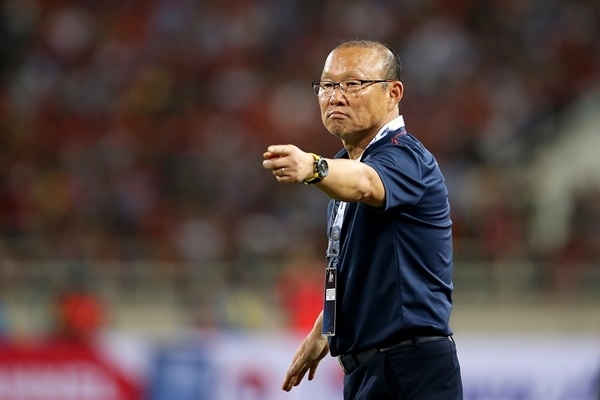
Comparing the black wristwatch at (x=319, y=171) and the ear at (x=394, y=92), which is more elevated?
the ear at (x=394, y=92)

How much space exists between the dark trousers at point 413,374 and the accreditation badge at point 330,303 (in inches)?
7.3

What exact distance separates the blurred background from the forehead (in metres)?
5.28

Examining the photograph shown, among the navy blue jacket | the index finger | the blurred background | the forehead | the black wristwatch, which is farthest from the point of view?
the blurred background

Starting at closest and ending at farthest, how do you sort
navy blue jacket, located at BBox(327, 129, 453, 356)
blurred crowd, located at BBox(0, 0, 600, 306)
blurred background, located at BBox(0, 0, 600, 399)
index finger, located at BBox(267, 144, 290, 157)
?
index finger, located at BBox(267, 144, 290, 157)
navy blue jacket, located at BBox(327, 129, 453, 356)
blurred background, located at BBox(0, 0, 600, 399)
blurred crowd, located at BBox(0, 0, 600, 306)

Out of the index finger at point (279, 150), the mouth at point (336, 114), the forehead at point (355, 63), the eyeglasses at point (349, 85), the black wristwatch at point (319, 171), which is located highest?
the forehead at point (355, 63)

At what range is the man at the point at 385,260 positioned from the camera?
4.05 metres

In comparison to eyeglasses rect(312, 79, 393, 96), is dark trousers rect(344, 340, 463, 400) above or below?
below

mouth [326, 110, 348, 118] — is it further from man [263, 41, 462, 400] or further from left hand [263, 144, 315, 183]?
left hand [263, 144, 315, 183]

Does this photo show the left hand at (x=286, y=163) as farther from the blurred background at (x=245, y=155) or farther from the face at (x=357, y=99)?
the blurred background at (x=245, y=155)

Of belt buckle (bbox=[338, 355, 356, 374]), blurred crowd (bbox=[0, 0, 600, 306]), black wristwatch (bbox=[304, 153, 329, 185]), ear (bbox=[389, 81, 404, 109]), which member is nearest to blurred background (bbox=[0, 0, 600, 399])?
blurred crowd (bbox=[0, 0, 600, 306])

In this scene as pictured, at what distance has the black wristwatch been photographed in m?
3.58

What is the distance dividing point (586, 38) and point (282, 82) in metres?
4.02

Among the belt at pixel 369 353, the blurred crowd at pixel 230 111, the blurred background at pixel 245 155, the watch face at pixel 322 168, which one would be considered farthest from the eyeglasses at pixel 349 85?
the blurred crowd at pixel 230 111

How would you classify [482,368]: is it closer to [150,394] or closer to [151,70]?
[150,394]
